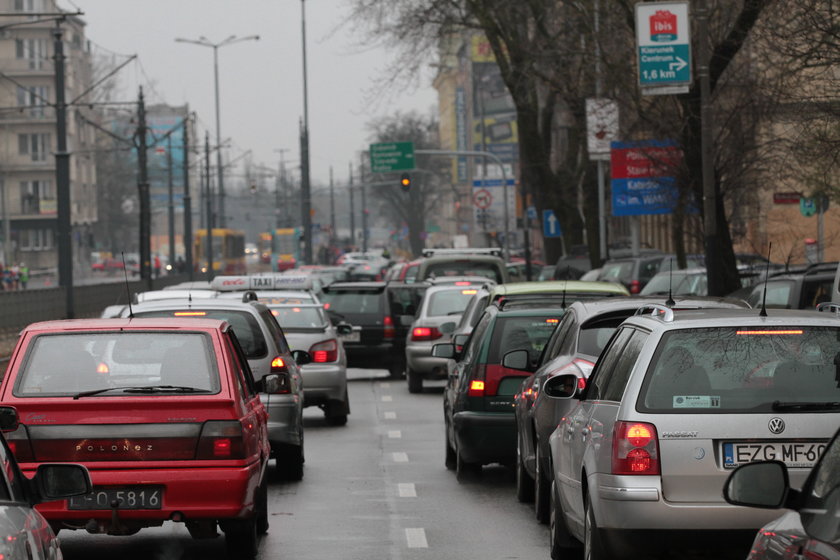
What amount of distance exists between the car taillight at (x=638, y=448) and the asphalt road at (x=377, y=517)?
8.54ft

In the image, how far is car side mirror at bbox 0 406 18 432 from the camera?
827 centimetres

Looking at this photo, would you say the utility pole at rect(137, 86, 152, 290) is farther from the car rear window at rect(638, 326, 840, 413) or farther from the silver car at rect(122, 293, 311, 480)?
the car rear window at rect(638, 326, 840, 413)

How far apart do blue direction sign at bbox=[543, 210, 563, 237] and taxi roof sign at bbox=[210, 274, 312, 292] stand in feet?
75.1

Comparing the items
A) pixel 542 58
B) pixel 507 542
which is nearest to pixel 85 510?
pixel 507 542

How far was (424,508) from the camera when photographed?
12188mm

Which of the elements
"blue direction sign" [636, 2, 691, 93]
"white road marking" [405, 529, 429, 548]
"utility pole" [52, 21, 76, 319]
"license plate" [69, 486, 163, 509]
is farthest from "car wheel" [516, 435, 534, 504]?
"utility pole" [52, 21, 76, 319]

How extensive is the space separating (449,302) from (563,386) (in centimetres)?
1558

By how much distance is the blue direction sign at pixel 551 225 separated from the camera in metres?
48.8

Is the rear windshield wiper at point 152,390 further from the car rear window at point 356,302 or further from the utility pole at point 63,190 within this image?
the utility pole at point 63,190

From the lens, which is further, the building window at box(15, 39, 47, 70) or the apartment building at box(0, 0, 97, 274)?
the building window at box(15, 39, 47, 70)

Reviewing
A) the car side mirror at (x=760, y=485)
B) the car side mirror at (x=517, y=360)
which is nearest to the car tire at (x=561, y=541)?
the car side mirror at (x=517, y=360)

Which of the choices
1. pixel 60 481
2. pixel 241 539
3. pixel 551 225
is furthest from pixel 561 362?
pixel 551 225

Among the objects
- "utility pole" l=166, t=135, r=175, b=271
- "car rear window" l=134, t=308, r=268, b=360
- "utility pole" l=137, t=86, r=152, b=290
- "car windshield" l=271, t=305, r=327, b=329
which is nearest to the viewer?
"car rear window" l=134, t=308, r=268, b=360

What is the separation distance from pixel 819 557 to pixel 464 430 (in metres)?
9.16
